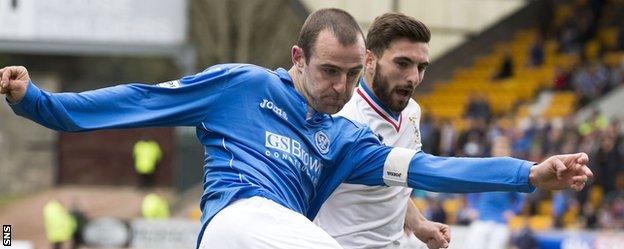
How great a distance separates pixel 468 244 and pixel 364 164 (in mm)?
10747

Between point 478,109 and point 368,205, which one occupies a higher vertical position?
point 478,109

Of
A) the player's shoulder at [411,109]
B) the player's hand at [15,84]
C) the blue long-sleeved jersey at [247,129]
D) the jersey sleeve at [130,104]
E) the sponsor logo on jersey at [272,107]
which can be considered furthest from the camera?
the player's shoulder at [411,109]

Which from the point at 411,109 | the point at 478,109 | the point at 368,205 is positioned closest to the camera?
the point at 368,205

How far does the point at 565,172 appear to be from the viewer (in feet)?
16.5

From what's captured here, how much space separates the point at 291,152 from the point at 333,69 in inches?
15.2

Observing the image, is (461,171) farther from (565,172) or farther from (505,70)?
(505,70)

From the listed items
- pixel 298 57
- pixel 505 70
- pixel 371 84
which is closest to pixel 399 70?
pixel 371 84

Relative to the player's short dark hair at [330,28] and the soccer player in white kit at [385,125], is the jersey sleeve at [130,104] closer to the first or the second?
the player's short dark hair at [330,28]

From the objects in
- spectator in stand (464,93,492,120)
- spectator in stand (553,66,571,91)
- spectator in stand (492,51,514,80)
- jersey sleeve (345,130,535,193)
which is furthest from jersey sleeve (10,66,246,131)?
spectator in stand (492,51,514,80)

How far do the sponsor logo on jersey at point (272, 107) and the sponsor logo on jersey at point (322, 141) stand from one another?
21cm

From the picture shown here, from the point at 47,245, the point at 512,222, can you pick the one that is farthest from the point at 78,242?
the point at 512,222

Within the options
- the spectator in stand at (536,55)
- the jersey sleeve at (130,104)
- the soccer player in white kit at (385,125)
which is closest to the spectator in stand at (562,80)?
the spectator in stand at (536,55)

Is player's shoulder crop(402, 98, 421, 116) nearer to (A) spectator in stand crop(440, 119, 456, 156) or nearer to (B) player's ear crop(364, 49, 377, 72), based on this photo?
(B) player's ear crop(364, 49, 377, 72)

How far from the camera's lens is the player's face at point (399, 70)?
6.48 m
